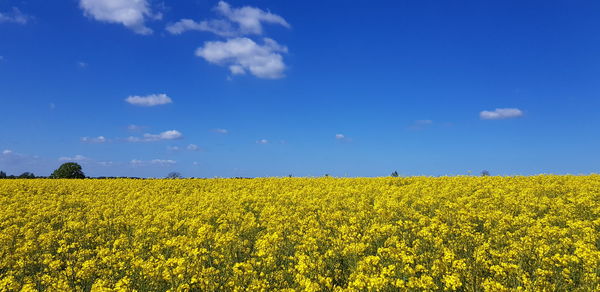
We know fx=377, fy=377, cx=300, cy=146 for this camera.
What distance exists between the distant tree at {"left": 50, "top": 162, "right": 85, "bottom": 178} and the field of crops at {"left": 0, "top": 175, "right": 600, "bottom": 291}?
1204 inches

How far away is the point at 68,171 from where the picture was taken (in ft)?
150

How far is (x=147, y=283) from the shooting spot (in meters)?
8.00

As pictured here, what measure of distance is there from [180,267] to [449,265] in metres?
5.41

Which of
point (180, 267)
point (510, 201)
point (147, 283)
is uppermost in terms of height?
point (510, 201)

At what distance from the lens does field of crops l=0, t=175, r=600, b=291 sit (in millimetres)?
7148

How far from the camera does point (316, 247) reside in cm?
862

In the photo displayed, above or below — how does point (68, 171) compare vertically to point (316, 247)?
above

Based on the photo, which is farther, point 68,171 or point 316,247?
point 68,171

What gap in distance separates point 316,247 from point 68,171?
46.7 meters

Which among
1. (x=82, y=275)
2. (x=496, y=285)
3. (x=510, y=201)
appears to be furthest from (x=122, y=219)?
(x=510, y=201)

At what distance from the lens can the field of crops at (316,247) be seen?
7.15 meters

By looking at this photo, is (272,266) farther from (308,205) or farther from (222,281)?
(308,205)

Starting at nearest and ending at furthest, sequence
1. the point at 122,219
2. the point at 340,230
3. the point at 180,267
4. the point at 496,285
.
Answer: the point at 496,285 → the point at 180,267 → the point at 340,230 → the point at 122,219

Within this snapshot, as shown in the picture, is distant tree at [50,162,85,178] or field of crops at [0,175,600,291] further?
distant tree at [50,162,85,178]
